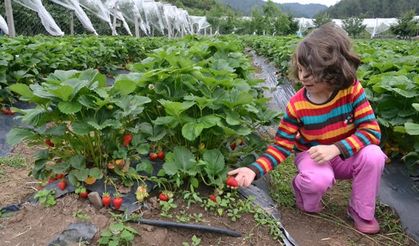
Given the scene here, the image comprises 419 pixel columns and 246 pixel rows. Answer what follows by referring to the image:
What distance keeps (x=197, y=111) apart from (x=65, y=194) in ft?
2.75

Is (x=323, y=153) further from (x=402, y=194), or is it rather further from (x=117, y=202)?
(x=117, y=202)

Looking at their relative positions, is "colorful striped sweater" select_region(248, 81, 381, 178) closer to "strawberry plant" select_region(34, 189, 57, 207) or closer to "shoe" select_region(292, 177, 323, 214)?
"shoe" select_region(292, 177, 323, 214)

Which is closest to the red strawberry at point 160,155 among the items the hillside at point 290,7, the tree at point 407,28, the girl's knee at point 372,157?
the girl's knee at point 372,157

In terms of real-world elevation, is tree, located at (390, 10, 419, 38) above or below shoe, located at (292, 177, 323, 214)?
below

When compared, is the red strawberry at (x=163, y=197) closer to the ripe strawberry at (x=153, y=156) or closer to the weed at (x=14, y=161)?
the ripe strawberry at (x=153, y=156)

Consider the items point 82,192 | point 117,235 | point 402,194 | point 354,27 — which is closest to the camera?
point 117,235

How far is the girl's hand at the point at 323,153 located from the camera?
2092 mm

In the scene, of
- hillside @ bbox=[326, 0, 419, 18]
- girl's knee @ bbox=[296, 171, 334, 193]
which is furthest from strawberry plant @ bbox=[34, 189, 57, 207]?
hillside @ bbox=[326, 0, 419, 18]

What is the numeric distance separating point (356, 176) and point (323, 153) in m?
0.29

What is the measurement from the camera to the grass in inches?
89.2

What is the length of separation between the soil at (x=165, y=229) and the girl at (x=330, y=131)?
106 mm

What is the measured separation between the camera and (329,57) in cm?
205

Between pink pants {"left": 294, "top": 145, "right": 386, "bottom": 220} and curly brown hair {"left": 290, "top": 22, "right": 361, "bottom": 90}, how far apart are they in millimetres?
417

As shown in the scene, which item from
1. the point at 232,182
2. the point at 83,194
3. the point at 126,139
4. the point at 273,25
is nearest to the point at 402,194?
the point at 232,182
